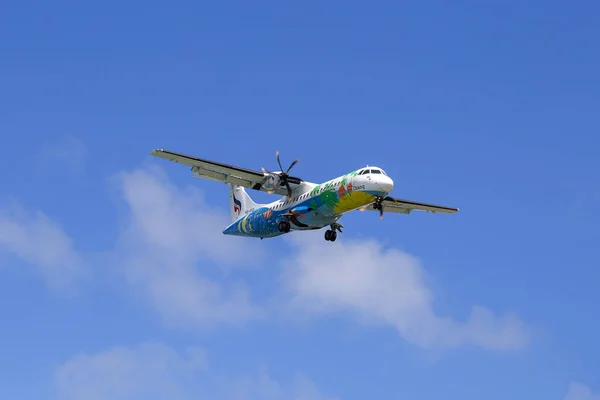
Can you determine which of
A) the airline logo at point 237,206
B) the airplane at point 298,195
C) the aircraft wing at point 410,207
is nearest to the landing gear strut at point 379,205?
the airplane at point 298,195

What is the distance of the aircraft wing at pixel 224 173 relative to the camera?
53406 millimetres

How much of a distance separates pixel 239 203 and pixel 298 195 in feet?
31.0

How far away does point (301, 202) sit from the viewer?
54.4 metres

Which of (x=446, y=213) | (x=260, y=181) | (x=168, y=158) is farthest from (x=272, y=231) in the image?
(x=446, y=213)

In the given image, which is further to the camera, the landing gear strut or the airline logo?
the airline logo

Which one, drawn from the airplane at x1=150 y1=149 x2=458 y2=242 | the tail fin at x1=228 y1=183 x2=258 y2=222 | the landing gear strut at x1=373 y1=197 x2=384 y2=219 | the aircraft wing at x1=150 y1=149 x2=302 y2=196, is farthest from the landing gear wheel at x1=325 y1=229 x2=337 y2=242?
the tail fin at x1=228 y1=183 x2=258 y2=222

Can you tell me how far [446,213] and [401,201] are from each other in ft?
14.3

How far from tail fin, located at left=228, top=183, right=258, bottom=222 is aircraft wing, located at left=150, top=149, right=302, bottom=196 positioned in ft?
→ 15.1

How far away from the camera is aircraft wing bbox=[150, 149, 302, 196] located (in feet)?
175

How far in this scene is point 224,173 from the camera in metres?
55.4

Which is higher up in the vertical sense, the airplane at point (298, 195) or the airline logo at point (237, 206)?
the airline logo at point (237, 206)

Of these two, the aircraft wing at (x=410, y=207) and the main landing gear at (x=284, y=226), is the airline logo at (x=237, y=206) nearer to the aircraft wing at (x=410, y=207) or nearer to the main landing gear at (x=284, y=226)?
the main landing gear at (x=284, y=226)

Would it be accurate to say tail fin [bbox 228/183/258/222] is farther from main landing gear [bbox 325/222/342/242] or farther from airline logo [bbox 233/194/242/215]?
main landing gear [bbox 325/222/342/242]

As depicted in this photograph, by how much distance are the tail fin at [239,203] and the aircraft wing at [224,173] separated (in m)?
4.59
